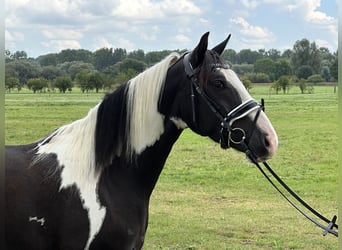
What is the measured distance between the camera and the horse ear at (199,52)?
3011mm

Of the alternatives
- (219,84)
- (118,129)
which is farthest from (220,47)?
(118,129)

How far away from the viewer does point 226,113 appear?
297 centimetres

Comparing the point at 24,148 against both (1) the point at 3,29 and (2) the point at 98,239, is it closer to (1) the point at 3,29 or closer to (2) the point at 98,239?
(2) the point at 98,239

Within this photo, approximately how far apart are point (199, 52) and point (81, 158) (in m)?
1.17

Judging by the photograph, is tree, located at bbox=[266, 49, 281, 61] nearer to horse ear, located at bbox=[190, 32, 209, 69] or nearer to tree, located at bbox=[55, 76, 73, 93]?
tree, located at bbox=[55, 76, 73, 93]

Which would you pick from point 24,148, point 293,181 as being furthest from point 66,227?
point 293,181

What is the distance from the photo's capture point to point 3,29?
1410 mm

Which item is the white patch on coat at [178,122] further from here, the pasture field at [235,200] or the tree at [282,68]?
the tree at [282,68]

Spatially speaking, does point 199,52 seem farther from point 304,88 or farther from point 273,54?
point 273,54

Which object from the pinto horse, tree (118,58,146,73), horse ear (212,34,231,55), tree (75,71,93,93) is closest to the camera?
the pinto horse

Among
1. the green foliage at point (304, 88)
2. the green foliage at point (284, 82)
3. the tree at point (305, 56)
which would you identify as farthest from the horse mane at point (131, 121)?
the tree at point (305, 56)

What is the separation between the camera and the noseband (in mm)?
2928

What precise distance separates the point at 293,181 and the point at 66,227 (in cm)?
919

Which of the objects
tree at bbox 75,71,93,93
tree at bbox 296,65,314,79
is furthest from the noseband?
tree at bbox 296,65,314,79
